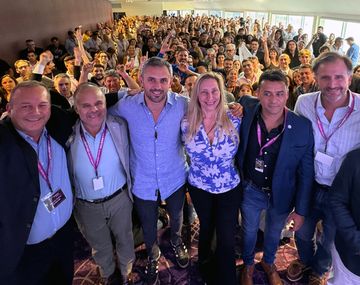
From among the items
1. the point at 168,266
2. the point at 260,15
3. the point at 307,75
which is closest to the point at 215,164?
the point at 168,266

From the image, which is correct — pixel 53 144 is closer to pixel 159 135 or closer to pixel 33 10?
pixel 159 135

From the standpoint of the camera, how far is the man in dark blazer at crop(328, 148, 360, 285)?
1.60 metres

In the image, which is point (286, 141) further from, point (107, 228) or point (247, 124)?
point (107, 228)

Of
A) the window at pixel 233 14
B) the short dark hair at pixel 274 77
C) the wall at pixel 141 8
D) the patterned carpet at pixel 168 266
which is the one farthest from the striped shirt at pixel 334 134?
the wall at pixel 141 8

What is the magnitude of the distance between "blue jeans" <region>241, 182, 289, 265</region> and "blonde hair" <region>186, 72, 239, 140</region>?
0.52m

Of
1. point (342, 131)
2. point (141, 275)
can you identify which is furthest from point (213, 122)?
point (141, 275)

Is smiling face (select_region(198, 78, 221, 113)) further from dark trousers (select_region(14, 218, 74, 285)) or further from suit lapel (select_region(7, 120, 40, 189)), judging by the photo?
dark trousers (select_region(14, 218, 74, 285))

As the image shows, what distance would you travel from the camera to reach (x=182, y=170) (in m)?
2.41

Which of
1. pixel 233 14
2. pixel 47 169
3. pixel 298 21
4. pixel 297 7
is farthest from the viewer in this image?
pixel 233 14

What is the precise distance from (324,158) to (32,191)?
2.00 meters

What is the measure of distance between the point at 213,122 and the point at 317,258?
5.01 feet

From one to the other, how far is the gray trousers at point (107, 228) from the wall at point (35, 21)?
6.32m

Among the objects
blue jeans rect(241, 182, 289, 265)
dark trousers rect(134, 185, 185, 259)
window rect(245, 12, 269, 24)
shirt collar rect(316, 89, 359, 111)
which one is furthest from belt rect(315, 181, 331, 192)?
window rect(245, 12, 269, 24)

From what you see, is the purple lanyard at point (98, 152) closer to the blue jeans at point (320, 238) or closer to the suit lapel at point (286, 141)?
the suit lapel at point (286, 141)
